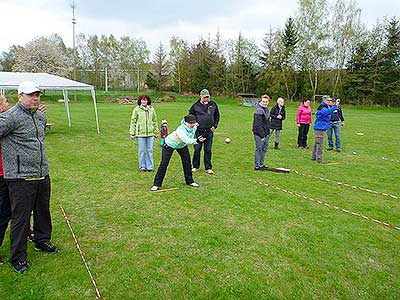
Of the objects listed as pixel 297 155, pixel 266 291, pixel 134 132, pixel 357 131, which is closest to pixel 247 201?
pixel 266 291

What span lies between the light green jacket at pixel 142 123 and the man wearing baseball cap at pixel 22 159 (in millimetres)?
3891

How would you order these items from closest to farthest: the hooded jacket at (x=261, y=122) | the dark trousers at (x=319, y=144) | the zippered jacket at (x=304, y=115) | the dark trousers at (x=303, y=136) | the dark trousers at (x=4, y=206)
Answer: the dark trousers at (x=4, y=206)
the hooded jacket at (x=261, y=122)
the dark trousers at (x=319, y=144)
the zippered jacket at (x=304, y=115)
the dark trousers at (x=303, y=136)

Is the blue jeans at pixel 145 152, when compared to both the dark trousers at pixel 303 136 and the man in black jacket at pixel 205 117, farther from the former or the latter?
the dark trousers at pixel 303 136

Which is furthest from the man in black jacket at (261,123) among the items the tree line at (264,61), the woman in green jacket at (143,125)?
the tree line at (264,61)

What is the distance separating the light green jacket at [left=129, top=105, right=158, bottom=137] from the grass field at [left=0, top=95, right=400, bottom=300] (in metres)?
0.91

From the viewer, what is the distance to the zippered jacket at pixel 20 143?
3271 millimetres

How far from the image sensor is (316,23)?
35.5m

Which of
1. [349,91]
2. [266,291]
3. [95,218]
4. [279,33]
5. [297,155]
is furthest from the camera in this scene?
[279,33]

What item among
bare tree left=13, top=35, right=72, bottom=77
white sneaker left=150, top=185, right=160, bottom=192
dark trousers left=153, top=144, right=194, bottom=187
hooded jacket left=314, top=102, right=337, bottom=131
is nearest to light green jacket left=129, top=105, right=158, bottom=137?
dark trousers left=153, top=144, right=194, bottom=187

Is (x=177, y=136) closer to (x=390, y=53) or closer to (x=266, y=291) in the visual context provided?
(x=266, y=291)

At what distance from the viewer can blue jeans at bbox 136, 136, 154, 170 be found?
7.61 meters

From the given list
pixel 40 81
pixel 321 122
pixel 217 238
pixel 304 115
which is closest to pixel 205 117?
pixel 321 122

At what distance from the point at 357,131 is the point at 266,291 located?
14427mm

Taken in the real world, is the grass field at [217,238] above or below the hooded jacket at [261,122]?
below
